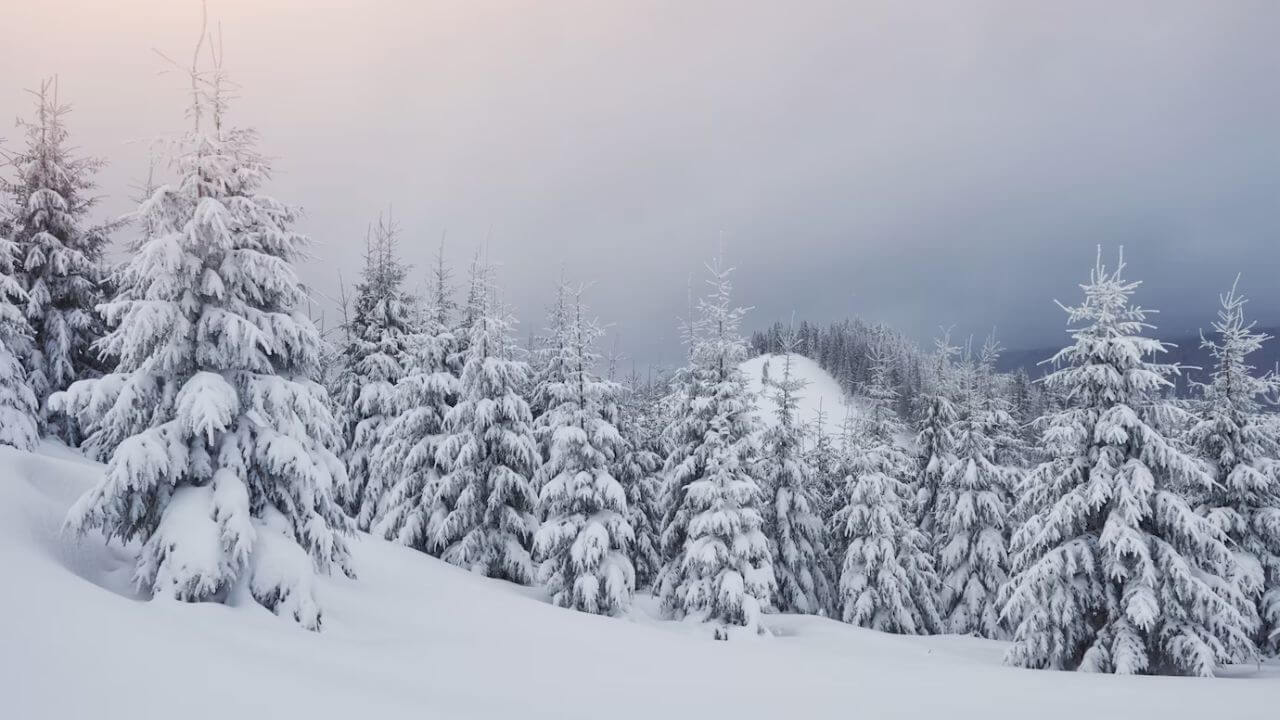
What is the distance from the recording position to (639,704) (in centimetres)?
1034

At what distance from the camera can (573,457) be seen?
23.2 metres

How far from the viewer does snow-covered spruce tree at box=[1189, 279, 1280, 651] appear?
63.0ft

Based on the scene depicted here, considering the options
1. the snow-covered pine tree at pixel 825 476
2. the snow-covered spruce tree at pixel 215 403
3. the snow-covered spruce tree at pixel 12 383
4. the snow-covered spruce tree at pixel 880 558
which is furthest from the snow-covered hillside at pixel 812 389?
the snow-covered spruce tree at pixel 215 403

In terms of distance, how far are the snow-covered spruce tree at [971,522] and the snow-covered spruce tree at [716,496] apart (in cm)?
1100

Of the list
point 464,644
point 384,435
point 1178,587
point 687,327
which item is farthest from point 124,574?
point 1178,587

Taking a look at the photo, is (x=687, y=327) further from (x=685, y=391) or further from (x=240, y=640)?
(x=240, y=640)

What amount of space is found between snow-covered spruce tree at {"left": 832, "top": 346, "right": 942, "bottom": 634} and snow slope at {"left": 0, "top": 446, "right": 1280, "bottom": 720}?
7372 mm

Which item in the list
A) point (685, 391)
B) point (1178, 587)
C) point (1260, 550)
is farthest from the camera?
point (685, 391)

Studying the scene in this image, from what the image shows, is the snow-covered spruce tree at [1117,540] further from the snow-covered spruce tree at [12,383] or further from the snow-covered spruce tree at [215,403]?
the snow-covered spruce tree at [12,383]

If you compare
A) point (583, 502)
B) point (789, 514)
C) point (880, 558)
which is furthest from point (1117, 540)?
point (583, 502)

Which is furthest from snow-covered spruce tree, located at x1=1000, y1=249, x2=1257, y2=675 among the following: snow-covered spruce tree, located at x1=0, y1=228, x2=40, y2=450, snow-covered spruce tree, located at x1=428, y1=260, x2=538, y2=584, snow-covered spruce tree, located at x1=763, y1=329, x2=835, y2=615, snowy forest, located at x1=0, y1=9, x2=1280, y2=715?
snow-covered spruce tree, located at x1=0, y1=228, x2=40, y2=450

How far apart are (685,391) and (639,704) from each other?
15743 millimetres

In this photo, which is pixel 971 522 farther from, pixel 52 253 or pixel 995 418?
pixel 52 253

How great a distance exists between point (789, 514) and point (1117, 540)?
1385 centimetres
